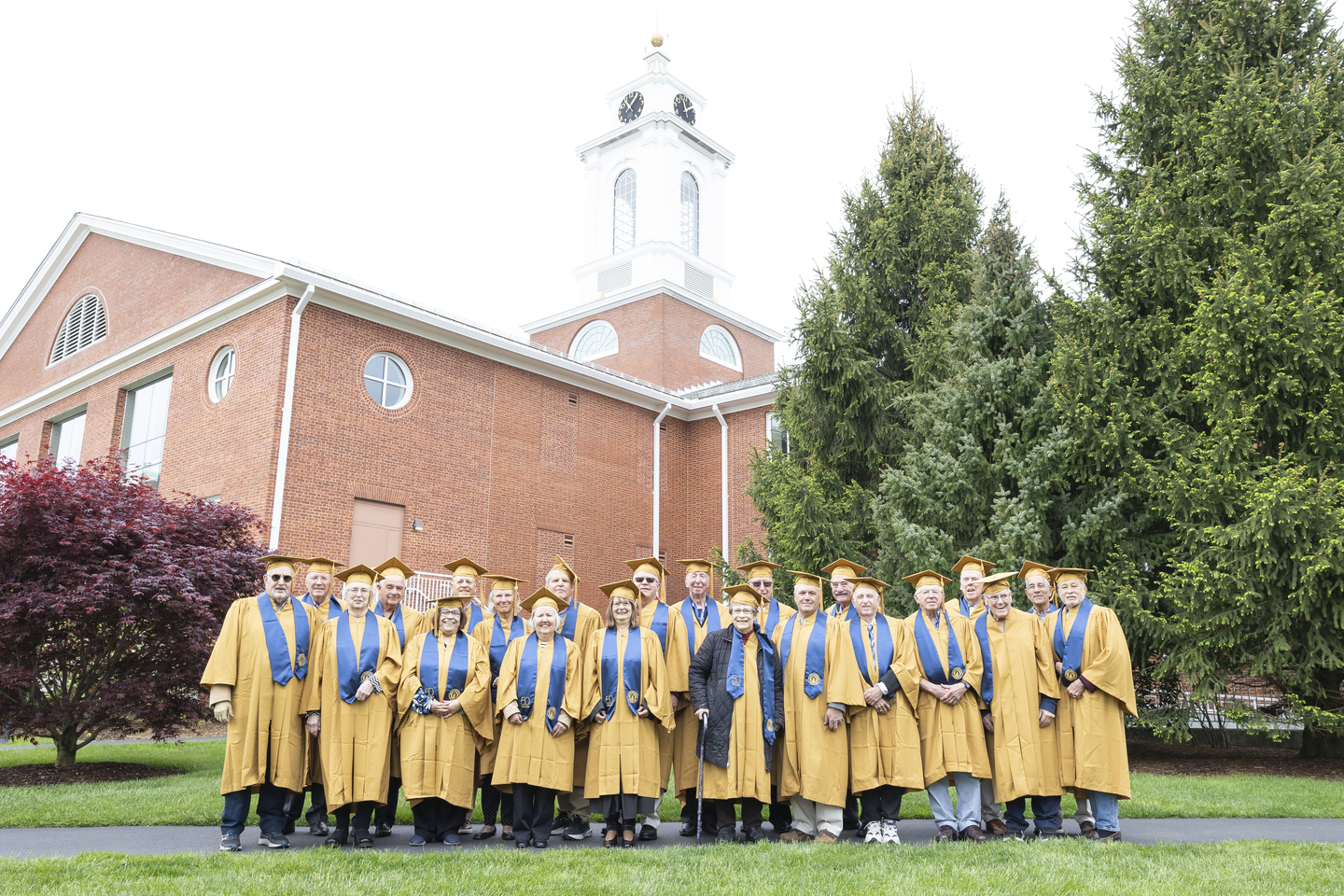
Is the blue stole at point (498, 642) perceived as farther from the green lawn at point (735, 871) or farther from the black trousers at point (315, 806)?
the black trousers at point (315, 806)

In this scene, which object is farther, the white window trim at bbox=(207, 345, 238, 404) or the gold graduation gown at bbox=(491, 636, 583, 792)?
the white window trim at bbox=(207, 345, 238, 404)

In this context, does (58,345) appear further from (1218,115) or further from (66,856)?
(1218,115)

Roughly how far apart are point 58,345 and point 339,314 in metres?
11.5

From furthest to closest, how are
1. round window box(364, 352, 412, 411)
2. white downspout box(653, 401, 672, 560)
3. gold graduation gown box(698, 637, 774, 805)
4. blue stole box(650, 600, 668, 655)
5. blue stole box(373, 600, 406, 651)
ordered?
white downspout box(653, 401, 672, 560)
round window box(364, 352, 412, 411)
blue stole box(650, 600, 668, 655)
blue stole box(373, 600, 406, 651)
gold graduation gown box(698, 637, 774, 805)

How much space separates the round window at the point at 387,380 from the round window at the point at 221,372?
260 cm

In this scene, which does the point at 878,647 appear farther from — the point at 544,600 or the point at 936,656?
the point at 544,600

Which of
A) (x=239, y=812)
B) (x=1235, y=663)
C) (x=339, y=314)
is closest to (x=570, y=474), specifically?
(x=339, y=314)

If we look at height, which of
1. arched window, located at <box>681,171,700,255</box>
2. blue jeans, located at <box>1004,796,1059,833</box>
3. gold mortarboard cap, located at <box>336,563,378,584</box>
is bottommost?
blue jeans, located at <box>1004,796,1059,833</box>

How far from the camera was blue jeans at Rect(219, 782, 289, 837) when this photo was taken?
621 centimetres

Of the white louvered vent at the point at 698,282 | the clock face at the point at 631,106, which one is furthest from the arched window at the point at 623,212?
the white louvered vent at the point at 698,282

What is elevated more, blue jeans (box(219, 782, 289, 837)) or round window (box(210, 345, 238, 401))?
round window (box(210, 345, 238, 401))

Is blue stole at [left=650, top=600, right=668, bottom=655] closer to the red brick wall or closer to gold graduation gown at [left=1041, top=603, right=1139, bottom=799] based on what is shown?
gold graduation gown at [left=1041, top=603, right=1139, bottom=799]

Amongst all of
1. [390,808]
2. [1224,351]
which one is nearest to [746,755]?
[390,808]

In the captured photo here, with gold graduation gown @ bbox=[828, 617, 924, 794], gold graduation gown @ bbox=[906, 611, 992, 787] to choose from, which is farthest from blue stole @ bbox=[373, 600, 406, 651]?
gold graduation gown @ bbox=[906, 611, 992, 787]
